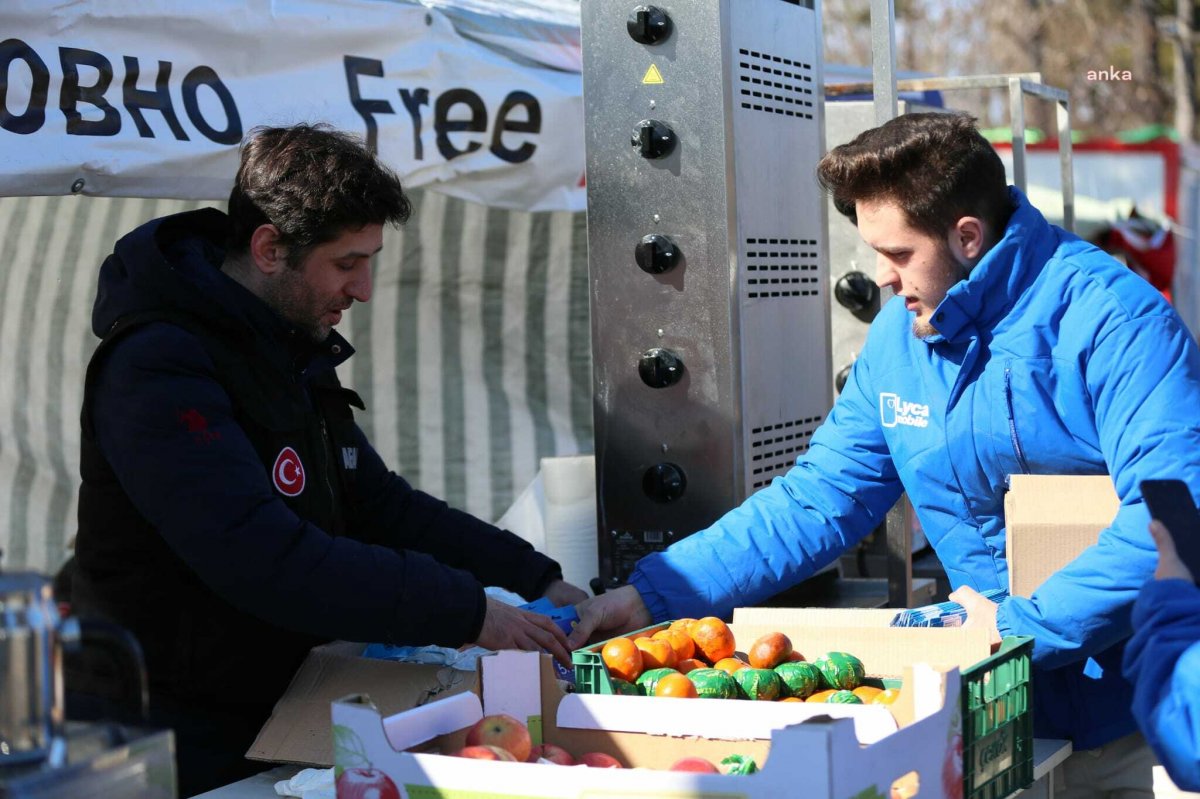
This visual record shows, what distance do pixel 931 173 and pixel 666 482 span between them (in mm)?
1272

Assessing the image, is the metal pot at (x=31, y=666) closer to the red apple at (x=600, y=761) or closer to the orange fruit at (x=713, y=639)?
the red apple at (x=600, y=761)

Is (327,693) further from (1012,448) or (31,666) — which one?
(1012,448)

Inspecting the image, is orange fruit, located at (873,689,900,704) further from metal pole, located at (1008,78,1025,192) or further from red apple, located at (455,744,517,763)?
metal pole, located at (1008,78,1025,192)

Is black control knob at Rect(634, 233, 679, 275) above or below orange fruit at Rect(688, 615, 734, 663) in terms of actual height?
above

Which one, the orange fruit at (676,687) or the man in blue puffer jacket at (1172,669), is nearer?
the man in blue puffer jacket at (1172,669)

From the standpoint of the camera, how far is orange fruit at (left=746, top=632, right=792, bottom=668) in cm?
261

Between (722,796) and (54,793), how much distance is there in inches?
33.5

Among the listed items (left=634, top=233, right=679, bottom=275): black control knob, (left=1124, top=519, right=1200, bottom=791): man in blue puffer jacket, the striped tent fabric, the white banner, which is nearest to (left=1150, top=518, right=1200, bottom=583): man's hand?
(left=1124, top=519, right=1200, bottom=791): man in blue puffer jacket

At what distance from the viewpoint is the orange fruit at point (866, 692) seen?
2.45 metres

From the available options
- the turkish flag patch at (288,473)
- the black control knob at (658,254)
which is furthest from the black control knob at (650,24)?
the turkish flag patch at (288,473)

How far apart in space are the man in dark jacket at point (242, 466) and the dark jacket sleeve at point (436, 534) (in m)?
0.26

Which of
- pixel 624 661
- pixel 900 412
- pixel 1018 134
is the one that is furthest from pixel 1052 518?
pixel 1018 134

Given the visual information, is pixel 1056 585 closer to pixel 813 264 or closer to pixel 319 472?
pixel 319 472

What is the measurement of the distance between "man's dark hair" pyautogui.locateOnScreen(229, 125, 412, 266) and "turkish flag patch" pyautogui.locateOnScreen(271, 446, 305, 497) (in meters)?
0.41
